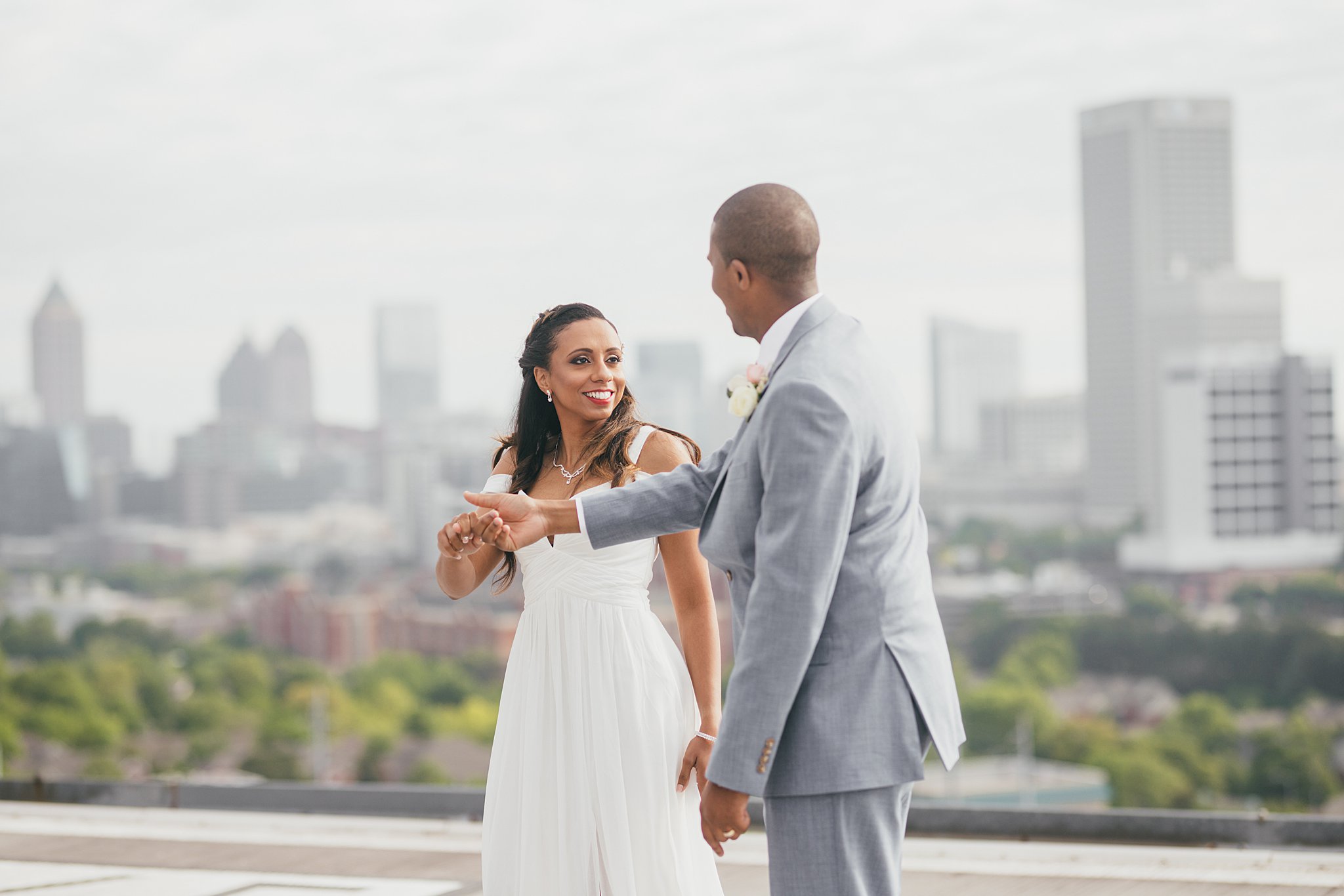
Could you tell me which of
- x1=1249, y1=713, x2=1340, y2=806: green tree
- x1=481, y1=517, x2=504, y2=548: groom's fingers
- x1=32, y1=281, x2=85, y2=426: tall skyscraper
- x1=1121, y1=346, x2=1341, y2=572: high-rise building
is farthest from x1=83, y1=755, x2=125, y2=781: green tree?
x1=32, y1=281, x2=85, y2=426: tall skyscraper

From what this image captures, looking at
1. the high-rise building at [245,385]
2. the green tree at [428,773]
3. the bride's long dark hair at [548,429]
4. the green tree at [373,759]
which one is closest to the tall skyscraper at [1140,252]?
the green tree at [373,759]

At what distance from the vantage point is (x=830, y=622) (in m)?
1.63

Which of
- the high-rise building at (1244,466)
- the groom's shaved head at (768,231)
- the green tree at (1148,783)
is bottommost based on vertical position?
the green tree at (1148,783)

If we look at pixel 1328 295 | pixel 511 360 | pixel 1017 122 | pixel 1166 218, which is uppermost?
pixel 1017 122

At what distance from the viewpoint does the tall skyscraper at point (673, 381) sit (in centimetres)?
8681

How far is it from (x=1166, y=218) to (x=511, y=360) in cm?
10195

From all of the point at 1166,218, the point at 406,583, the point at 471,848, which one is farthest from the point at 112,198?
the point at 471,848

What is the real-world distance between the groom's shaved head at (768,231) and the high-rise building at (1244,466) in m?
71.3

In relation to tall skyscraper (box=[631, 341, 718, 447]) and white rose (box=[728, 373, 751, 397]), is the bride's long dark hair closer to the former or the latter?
white rose (box=[728, 373, 751, 397])

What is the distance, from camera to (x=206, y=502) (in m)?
93.2

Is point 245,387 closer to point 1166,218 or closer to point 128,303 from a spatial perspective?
point 128,303

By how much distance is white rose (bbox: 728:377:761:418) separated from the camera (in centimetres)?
167

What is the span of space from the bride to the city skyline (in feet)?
268

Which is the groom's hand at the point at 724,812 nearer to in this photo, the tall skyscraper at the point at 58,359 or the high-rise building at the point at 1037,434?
the tall skyscraper at the point at 58,359
